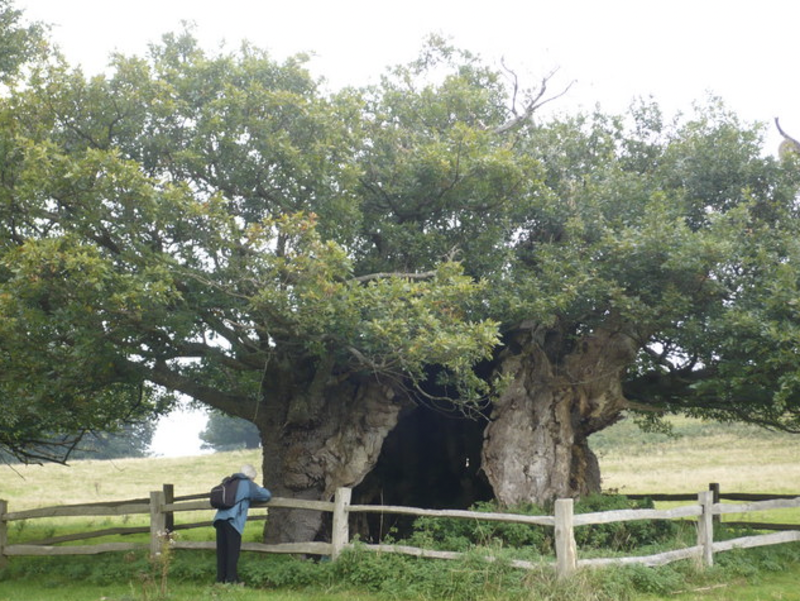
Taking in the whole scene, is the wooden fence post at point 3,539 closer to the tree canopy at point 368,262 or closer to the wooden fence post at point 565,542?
the tree canopy at point 368,262

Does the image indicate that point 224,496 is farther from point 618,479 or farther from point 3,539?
point 618,479

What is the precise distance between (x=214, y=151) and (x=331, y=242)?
355 cm

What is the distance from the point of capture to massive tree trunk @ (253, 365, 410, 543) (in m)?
16.3

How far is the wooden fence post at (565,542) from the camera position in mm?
11203

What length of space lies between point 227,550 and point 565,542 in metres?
→ 5.40

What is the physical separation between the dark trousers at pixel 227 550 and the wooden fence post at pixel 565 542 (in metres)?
5.04

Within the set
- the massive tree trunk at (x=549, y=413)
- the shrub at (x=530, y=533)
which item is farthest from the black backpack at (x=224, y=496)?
the massive tree trunk at (x=549, y=413)

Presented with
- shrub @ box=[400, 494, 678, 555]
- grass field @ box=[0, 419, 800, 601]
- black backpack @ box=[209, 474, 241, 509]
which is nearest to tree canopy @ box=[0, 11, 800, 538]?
shrub @ box=[400, 494, 678, 555]

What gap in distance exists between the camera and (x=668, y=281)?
618 inches

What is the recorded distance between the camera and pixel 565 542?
11312mm

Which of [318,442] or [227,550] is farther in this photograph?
[318,442]

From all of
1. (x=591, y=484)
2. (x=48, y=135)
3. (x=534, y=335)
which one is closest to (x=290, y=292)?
(x=48, y=135)

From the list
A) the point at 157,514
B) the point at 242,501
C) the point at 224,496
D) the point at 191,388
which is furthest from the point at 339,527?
the point at 191,388

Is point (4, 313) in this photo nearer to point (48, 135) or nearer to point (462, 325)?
point (48, 135)
